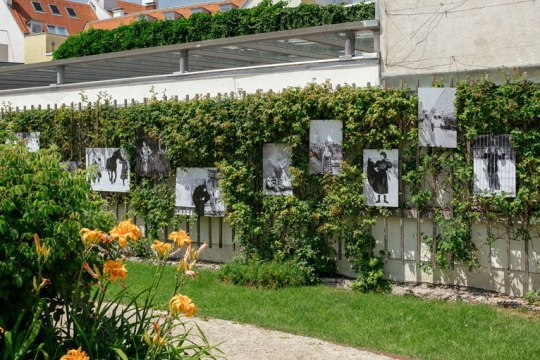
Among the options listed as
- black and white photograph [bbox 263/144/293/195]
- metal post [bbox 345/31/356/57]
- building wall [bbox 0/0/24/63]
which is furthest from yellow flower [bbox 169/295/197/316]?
building wall [bbox 0/0/24/63]

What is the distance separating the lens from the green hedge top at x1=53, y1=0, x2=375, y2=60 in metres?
22.9

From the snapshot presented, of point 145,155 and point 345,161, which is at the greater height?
point 145,155

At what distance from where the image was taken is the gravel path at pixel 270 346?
21.8 ft

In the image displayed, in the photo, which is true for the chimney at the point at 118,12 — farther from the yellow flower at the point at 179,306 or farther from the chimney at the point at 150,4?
the yellow flower at the point at 179,306

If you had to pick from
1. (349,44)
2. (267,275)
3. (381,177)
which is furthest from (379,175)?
(349,44)

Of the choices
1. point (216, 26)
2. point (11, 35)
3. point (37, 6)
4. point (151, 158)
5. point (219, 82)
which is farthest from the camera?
point (37, 6)

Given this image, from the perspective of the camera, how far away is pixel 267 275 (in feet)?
31.9

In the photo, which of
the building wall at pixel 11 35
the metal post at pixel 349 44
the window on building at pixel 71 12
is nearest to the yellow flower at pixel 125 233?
the metal post at pixel 349 44

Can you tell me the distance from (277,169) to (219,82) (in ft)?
9.63

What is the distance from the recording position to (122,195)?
12.9 meters

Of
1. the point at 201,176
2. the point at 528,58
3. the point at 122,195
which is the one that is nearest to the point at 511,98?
the point at 528,58

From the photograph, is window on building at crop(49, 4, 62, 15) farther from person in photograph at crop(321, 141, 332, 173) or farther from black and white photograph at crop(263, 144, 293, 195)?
person in photograph at crop(321, 141, 332, 173)

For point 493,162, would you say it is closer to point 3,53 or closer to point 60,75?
point 60,75

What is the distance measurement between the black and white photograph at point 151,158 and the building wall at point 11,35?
44304 mm
